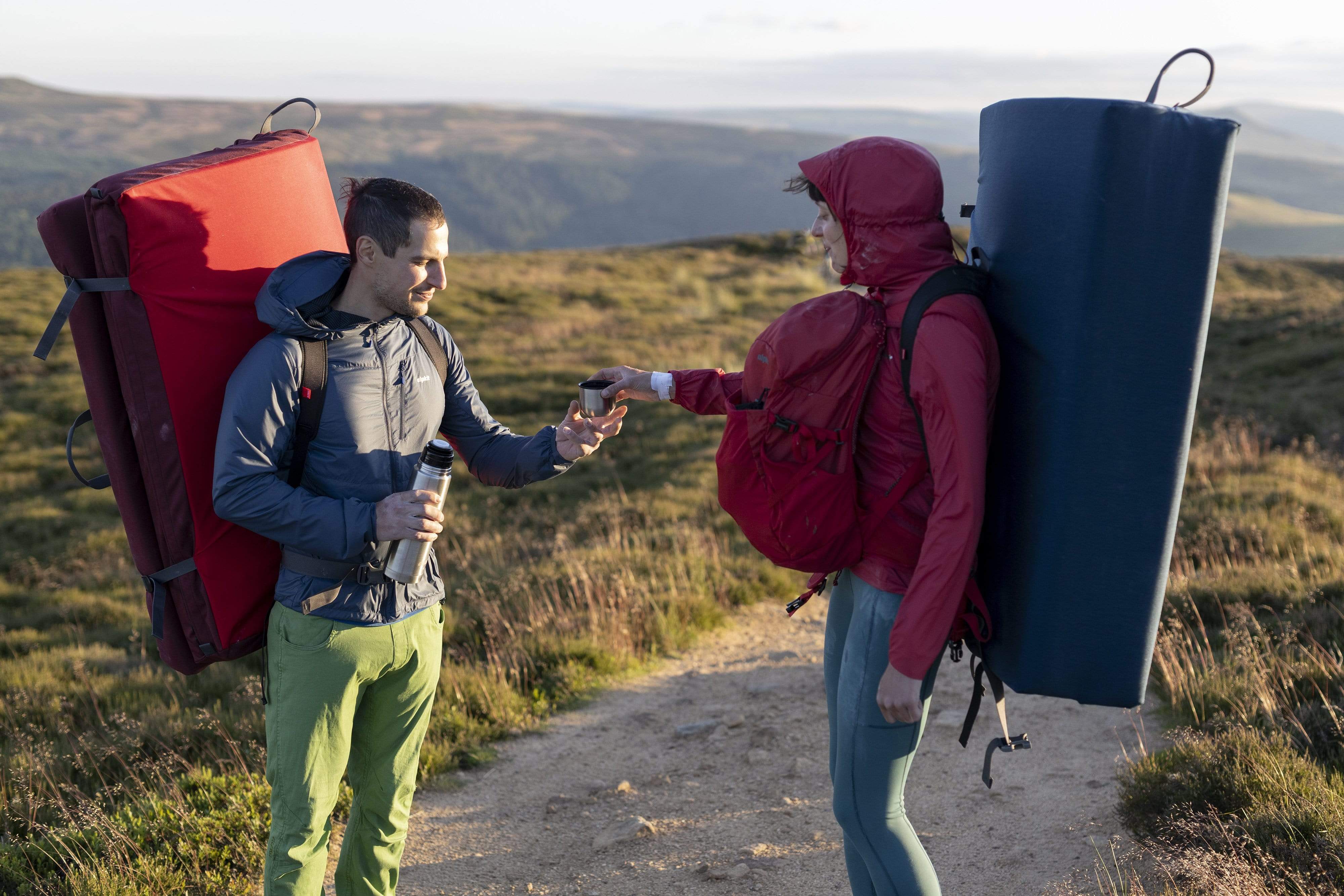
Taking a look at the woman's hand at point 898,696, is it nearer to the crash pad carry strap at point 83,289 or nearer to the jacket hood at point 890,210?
the jacket hood at point 890,210

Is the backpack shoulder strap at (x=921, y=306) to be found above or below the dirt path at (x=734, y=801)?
above

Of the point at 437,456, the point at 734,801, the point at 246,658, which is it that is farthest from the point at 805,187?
the point at 246,658

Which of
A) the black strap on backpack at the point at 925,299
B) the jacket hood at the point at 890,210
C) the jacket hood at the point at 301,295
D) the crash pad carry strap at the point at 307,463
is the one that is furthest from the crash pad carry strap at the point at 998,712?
the jacket hood at the point at 301,295

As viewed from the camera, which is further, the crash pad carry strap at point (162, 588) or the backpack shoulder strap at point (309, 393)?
the crash pad carry strap at point (162, 588)

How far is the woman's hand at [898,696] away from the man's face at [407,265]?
1723 millimetres

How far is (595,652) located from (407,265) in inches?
163

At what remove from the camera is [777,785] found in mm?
5199

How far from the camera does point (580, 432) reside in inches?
140

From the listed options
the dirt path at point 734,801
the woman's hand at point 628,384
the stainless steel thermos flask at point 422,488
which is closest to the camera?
the stainless steel thermos flask at point 422,488

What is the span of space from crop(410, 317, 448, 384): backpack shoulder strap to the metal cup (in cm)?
48

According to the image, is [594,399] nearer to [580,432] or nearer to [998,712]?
[580,432]

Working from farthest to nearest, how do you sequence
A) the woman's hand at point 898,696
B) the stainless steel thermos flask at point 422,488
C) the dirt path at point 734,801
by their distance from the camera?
the dirt path at point 734,801, the stainless steel thermos flask at point 422,488, the woman's hand at point 898,696

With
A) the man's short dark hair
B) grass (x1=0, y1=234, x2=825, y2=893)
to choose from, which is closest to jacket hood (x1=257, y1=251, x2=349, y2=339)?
the man's short dark hair

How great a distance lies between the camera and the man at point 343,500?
282 cm
